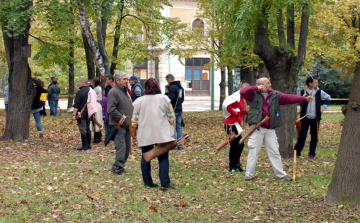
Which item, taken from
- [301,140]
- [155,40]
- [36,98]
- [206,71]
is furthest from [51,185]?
[206,71]

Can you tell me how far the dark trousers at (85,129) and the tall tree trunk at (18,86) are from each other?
8.16 feet

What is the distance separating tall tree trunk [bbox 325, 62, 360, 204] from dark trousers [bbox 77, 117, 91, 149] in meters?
8.50

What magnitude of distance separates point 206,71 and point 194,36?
30784mm

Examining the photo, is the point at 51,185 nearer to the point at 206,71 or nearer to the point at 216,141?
the point at 216,141

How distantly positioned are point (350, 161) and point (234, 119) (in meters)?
3.56

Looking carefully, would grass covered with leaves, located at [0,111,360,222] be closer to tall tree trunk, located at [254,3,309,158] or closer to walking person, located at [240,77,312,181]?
walking person, located at [240,77,312,181]

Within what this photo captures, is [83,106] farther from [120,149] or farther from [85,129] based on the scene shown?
[120,149]

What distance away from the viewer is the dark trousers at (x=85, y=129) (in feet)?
49.3

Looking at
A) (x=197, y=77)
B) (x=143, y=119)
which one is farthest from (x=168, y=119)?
(x=197, y=77)

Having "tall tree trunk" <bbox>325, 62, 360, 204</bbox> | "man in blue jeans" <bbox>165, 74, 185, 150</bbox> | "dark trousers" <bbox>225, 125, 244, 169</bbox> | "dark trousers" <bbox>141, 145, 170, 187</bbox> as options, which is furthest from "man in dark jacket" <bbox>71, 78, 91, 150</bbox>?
"tall tree trunk" <bbox>325, 62, 360, 204</bbox>

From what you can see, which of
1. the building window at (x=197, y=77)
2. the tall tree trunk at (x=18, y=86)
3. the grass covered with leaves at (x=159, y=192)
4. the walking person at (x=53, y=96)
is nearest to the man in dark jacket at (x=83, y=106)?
the grass covered with leaves at (x=159, y=192)

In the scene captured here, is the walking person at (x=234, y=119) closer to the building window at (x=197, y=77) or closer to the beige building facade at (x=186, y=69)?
the beige building facade at (x=186, y=69)

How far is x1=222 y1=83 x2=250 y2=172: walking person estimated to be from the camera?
429 inches

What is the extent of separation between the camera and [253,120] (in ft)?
32.7
